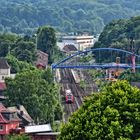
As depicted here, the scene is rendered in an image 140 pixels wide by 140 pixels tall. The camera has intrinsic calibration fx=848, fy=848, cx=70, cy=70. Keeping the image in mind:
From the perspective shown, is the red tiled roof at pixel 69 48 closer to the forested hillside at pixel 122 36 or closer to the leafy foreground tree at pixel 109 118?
the forested hillside at pixel 122 36

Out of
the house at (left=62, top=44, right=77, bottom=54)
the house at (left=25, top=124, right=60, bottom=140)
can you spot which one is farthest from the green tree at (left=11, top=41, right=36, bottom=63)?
the house at (left=25, top=124, right=60, bottom=140)

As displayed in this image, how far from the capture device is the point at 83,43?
532 ft

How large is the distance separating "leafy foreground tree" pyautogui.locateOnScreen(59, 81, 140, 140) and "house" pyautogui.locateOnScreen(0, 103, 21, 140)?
18.4 m

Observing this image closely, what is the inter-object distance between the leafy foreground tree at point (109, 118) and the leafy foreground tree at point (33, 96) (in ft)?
84.3

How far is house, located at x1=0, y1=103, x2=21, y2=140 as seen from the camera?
1929 inches

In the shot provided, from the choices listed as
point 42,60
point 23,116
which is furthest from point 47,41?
point 23,116

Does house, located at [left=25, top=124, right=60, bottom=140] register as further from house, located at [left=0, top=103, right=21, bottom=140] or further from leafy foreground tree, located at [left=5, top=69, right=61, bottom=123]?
leafy foreground tree, located at [left=5, top=69, right=61, bottom=123]

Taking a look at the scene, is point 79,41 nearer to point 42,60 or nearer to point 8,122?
point 42,60

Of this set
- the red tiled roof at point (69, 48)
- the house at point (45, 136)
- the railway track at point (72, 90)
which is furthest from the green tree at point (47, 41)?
the house at point (45, 136)

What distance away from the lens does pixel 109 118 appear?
29031 mm

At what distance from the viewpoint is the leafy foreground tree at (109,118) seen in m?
28.8

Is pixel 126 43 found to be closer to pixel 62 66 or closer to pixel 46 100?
pixel 62 66

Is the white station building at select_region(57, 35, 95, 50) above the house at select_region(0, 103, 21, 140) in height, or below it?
above

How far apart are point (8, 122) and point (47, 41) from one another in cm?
6026
